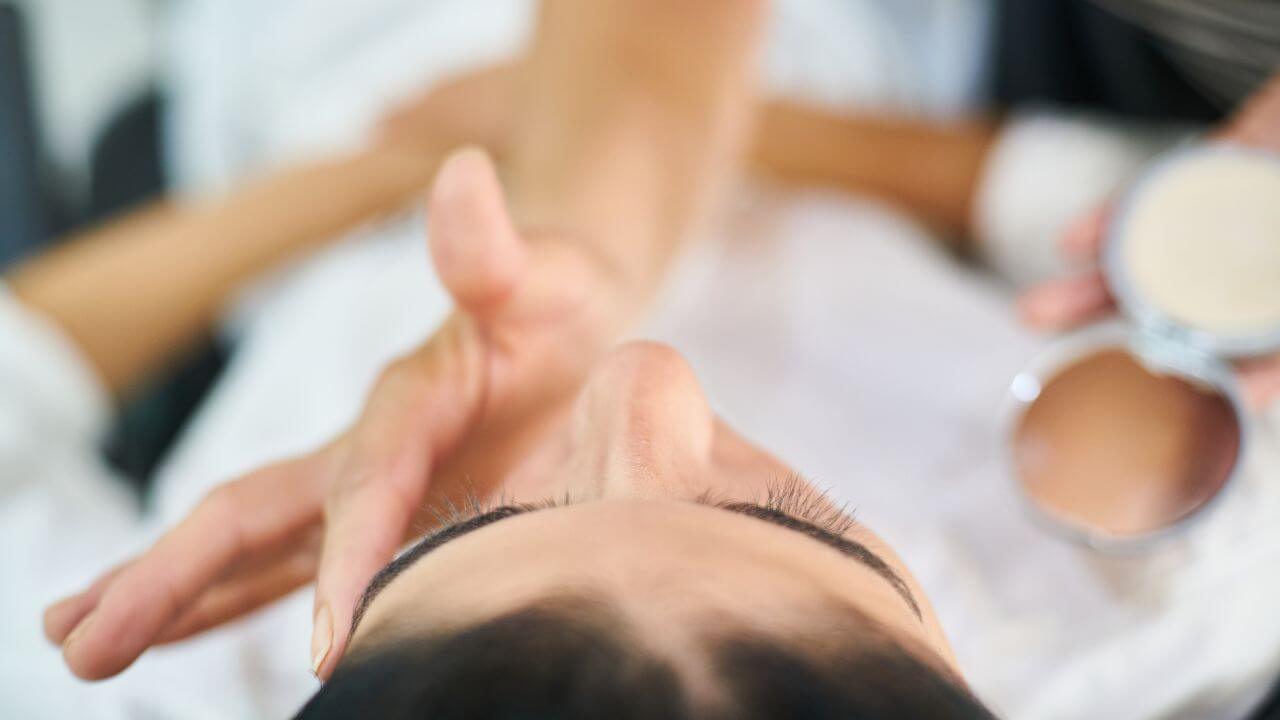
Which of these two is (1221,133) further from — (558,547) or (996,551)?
(558,547)

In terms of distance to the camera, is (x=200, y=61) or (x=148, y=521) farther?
(x=200, y=61)

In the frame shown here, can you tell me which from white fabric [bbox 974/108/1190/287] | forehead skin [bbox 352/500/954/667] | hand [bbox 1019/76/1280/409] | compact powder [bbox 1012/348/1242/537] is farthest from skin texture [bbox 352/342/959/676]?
white fabric [bbox 974/108/1190/287]

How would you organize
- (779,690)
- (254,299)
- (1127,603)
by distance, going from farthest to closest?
(254,299) < (1127,603) < (779,690)

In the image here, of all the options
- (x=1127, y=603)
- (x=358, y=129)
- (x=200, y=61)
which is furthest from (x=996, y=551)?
(x=200, y=61)

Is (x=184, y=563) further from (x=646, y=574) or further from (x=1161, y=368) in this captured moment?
(x=1161, y=368)

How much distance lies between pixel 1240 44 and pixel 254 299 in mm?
760

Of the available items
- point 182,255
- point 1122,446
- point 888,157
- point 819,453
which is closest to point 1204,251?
point 1122,446

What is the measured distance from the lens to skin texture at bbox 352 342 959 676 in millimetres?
217

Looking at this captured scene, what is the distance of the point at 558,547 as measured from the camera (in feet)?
0.74

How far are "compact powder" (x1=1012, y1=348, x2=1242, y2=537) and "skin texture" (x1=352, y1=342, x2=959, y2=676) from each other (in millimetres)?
235

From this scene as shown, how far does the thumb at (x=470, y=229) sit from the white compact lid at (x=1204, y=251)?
0.34 meters

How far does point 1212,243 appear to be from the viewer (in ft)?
1.62

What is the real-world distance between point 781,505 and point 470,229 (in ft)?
0.50

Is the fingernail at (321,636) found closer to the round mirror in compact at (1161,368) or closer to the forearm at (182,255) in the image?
the round mirror in compact at (1161,368)
